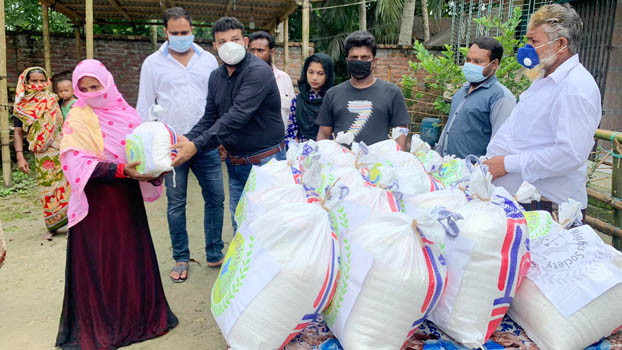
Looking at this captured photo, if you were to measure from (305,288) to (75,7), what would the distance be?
7857 mm

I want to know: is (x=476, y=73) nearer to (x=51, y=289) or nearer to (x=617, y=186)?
(x=617, y=186)

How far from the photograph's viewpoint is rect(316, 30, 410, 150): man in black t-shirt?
9.59 feet

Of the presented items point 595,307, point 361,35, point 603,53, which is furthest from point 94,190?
point 603,53

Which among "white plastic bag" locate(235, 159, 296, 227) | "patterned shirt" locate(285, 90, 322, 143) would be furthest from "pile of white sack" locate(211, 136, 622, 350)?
"patterned shirt" locate(285, 90, 322, 143)

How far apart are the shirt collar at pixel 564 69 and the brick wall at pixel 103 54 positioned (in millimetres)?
6861

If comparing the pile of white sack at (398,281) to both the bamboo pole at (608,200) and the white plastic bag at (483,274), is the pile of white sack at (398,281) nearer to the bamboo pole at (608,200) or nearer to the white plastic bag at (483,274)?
the white plastic bag at (483,274)

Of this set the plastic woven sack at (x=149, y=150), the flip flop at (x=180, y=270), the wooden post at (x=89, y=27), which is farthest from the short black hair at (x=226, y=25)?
the wooden post at (x=89, y=27)

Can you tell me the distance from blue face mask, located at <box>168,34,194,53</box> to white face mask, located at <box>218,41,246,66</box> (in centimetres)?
55

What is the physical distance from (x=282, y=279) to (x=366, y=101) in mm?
1843

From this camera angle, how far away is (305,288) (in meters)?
1.37

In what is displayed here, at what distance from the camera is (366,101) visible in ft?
9.72

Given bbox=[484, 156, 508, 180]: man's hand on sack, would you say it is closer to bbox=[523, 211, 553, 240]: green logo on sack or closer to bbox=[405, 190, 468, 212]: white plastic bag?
bbox=[523, 211, 553, 240]: green logo on sack

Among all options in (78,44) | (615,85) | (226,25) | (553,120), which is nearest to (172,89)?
(226,25)

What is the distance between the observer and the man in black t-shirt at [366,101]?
292 centimetres
